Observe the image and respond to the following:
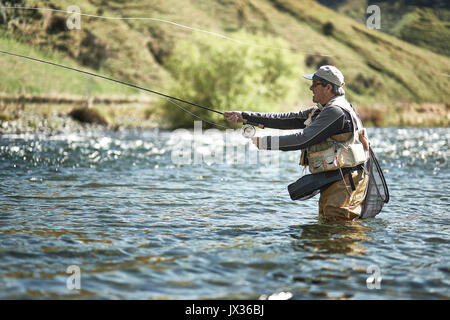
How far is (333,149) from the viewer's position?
23.8 ft

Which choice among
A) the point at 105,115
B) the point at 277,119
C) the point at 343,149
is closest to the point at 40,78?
the point at 105,115

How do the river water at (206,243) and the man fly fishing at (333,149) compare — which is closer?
the river water at (206,243)

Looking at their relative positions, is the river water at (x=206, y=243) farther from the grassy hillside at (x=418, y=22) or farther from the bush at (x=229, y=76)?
the grassy hillside at (x=418, y=22)

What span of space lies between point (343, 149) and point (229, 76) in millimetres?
40067

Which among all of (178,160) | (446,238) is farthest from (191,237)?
(178,160)

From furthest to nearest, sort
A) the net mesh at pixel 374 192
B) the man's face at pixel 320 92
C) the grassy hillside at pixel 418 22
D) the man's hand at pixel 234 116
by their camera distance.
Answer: the grassy hillside at pixel 418 22 < the man's hand at pixel 234 116 < the net mesh at pixel 374 192 < the man's face at pixel 320 92

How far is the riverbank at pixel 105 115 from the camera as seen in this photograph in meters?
37.2

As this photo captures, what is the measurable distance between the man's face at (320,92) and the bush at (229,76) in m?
37.5

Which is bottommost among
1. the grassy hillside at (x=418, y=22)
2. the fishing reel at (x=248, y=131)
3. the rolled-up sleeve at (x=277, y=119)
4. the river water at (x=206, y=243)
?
the river water at (x=206, y=243)

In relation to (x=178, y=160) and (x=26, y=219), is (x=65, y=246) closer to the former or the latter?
(x=26, y=219)

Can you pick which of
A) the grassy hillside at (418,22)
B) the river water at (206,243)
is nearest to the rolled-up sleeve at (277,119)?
the river water at (206,243)

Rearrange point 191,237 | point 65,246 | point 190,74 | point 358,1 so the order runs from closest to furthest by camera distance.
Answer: point 65,246
point 191,237
point 190,74
point 358,1
